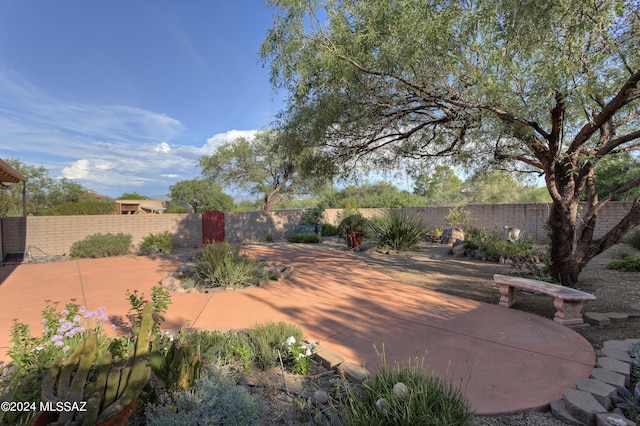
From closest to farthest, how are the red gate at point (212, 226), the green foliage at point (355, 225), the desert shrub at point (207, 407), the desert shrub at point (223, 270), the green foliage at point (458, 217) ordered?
the desert shrub at point (207, 407) < the desert shrub at point (223, 270) < the green foliage at point (355, 225) < the green foliage at point (458, 217) < the red gate at point (212, 226)

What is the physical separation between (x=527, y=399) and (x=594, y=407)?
38 cm

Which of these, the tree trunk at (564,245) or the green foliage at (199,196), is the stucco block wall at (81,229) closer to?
the tree trunk at (564,245)

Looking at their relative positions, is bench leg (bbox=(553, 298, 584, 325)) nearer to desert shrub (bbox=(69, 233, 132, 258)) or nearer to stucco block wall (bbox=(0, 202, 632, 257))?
stucco block wall (bbox=(0, 202, 632, 257))

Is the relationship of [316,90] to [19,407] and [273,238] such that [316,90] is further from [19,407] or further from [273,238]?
[273,238]

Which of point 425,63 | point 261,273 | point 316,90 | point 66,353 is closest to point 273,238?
point 261,273

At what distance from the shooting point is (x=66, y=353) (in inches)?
91.3

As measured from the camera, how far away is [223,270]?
5.85 meters

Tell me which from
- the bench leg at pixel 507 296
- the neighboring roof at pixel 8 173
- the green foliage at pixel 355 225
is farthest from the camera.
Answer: the green foliage at pixel 355 225

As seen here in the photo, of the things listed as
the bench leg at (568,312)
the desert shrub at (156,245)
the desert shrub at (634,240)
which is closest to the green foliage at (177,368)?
the bench leg at (568,312)

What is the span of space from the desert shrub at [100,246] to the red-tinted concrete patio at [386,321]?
3.06 meters

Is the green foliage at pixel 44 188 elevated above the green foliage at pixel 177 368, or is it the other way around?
the green foliage at pixel 44 188

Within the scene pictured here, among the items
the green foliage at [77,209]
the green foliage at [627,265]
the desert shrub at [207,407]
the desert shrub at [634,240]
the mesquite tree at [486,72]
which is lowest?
the desert shrub at [207,407]

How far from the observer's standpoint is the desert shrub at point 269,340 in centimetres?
283

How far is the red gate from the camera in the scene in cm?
1439
